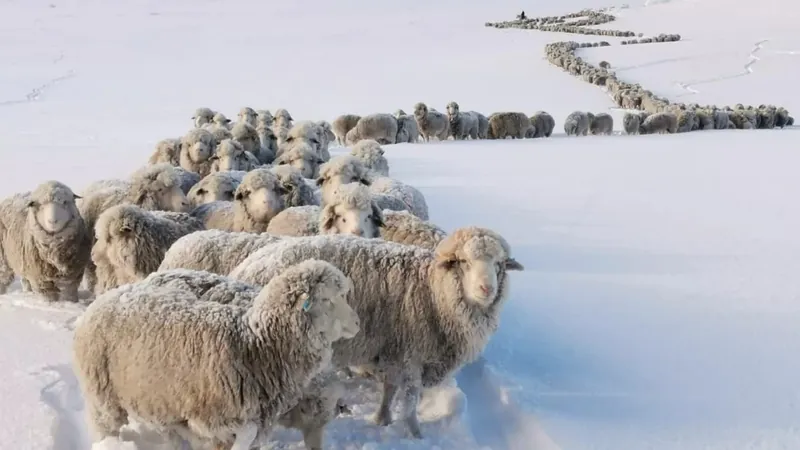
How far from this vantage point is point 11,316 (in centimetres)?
477

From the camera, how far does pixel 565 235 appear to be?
6.97m

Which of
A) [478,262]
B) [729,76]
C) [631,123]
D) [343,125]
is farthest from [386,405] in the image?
[729,76]

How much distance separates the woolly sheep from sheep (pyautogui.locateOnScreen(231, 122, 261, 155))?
8.66 feet

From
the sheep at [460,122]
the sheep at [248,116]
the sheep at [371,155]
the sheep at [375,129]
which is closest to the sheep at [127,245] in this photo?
the sheep at [371,155]

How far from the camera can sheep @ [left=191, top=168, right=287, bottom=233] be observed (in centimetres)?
513

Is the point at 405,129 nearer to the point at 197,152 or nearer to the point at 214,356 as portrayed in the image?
the point at 197,152

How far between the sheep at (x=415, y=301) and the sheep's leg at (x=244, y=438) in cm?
81

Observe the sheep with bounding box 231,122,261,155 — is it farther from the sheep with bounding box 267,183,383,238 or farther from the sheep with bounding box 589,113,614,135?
the sheep with bounding box 589,113,614,135

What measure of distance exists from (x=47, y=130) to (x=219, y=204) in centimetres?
1151

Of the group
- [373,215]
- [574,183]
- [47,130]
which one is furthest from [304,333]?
[47,130]

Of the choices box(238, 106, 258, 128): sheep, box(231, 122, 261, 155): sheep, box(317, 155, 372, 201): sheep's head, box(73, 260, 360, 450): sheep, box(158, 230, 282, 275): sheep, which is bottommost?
box(73, 260, 360, 450): sheep

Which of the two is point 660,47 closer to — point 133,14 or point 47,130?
point 47,130

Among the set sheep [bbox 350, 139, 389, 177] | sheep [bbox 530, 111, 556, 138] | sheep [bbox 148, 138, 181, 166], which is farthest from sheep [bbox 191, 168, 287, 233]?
sheep [bbox 530, 111, 556, 138]

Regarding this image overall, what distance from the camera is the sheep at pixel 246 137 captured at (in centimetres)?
844
